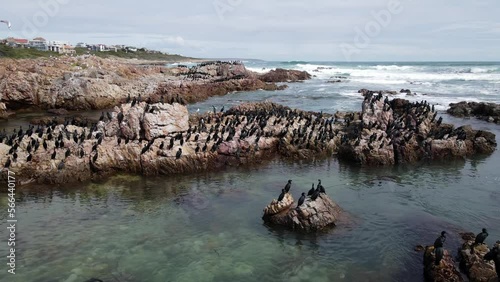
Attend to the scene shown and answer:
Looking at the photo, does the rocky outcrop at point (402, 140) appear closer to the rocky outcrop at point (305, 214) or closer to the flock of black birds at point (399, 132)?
the flock of black birds at point (399, 132)

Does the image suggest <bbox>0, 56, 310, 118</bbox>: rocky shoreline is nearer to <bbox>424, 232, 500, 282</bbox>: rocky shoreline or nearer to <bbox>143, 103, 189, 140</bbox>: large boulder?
<bbox>143, 103, 189, 140</bbox>: large boulder

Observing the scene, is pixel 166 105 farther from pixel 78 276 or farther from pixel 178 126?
pixel 78 276

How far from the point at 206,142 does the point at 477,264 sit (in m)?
16.8

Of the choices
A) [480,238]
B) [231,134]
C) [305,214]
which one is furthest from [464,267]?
[231,134]

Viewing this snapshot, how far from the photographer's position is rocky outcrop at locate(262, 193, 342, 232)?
1716cm

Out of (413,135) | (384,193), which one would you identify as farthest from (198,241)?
(413,135)

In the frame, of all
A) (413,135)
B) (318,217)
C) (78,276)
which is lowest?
(78,276)

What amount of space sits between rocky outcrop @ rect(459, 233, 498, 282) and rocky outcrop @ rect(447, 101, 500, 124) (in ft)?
105

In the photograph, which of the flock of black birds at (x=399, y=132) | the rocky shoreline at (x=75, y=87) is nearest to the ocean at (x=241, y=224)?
the flock of black birds at (x=399, y=132)

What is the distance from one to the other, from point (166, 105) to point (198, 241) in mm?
13633

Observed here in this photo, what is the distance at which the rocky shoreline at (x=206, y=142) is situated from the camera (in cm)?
2281

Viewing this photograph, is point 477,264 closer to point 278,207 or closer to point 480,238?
point 480,238

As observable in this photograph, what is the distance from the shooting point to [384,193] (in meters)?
21.9

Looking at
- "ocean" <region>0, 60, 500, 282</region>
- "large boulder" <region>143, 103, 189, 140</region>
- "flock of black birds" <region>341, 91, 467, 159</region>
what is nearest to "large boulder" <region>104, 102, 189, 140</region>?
"large boulder" <region>143, 103, 189, 140</region>
